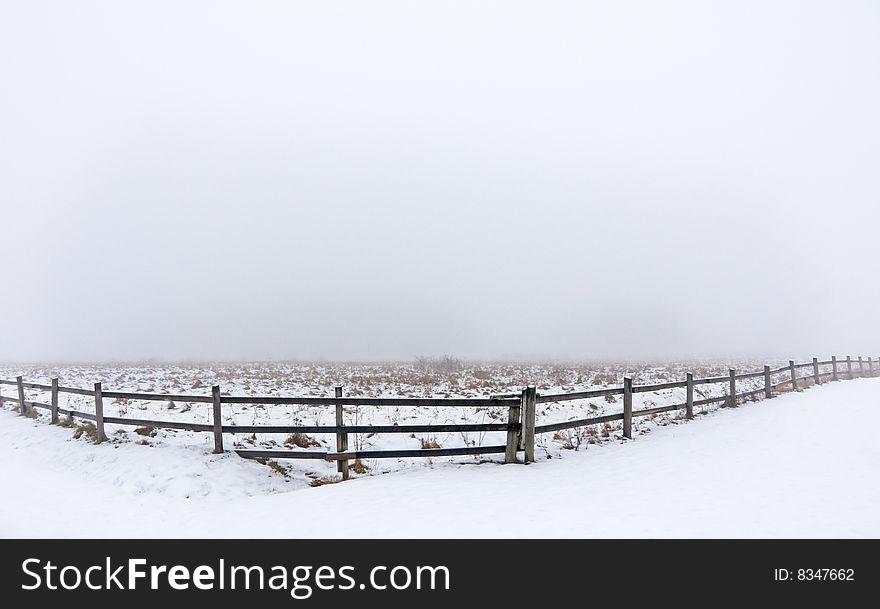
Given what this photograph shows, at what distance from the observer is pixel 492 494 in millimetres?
7145

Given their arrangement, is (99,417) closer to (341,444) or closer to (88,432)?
(88,432)

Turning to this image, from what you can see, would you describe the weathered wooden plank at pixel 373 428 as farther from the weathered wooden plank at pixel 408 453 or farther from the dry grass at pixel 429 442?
the dry grass at pixel 429 442

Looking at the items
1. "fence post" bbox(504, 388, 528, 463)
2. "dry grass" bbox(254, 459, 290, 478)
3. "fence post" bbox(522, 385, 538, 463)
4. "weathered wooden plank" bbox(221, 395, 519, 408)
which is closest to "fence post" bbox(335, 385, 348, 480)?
"weathered wooden plank" bbox(221, 395, 519, 408)

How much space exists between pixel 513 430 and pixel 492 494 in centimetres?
222

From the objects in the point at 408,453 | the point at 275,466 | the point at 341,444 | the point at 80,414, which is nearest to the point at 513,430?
the point at 408,453

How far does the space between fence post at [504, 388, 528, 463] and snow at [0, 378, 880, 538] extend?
0.94 ft

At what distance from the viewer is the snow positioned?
19.1ft
